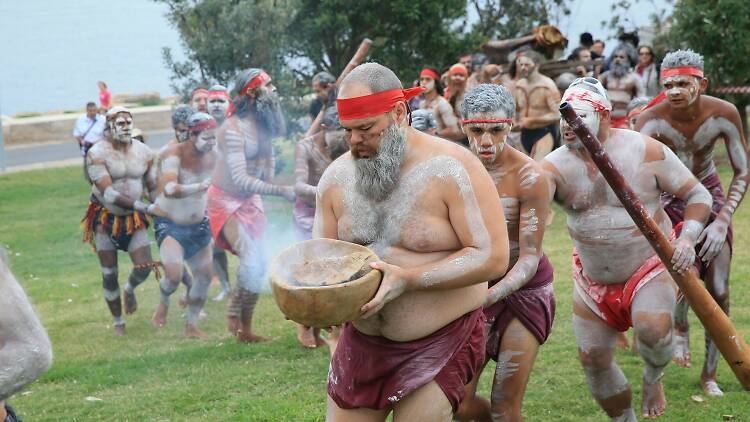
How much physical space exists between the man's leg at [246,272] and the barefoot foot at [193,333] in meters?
0.55

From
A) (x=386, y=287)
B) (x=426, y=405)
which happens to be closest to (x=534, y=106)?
(x=426, y=405)

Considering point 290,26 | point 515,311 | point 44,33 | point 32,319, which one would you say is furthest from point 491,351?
point 44,33

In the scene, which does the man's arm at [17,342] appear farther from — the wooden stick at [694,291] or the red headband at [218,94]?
the red headband at [218,94]

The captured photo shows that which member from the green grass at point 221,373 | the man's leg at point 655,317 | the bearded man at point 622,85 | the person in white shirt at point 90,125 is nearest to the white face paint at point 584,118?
the man's leg at point 655,317

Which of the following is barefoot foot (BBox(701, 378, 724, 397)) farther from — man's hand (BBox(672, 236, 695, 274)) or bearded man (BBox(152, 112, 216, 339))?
bearded man (BBox(152, 112, 216, 339))

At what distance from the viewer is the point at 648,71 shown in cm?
1513

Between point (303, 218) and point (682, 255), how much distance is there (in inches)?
172

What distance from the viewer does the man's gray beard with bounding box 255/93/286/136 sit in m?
8.23

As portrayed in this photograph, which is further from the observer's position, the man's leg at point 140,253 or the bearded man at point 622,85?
the bearded man at point 622,85

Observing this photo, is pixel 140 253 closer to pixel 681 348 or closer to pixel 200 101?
pixel 200 101

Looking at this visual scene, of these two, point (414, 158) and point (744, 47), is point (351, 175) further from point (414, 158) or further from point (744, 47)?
point (744, 47)

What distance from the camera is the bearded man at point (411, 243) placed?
3756mm

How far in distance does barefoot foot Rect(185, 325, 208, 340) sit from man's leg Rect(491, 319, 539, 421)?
14.2 feet

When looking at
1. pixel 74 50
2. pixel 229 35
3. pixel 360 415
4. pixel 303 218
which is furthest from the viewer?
pixel 74 50
